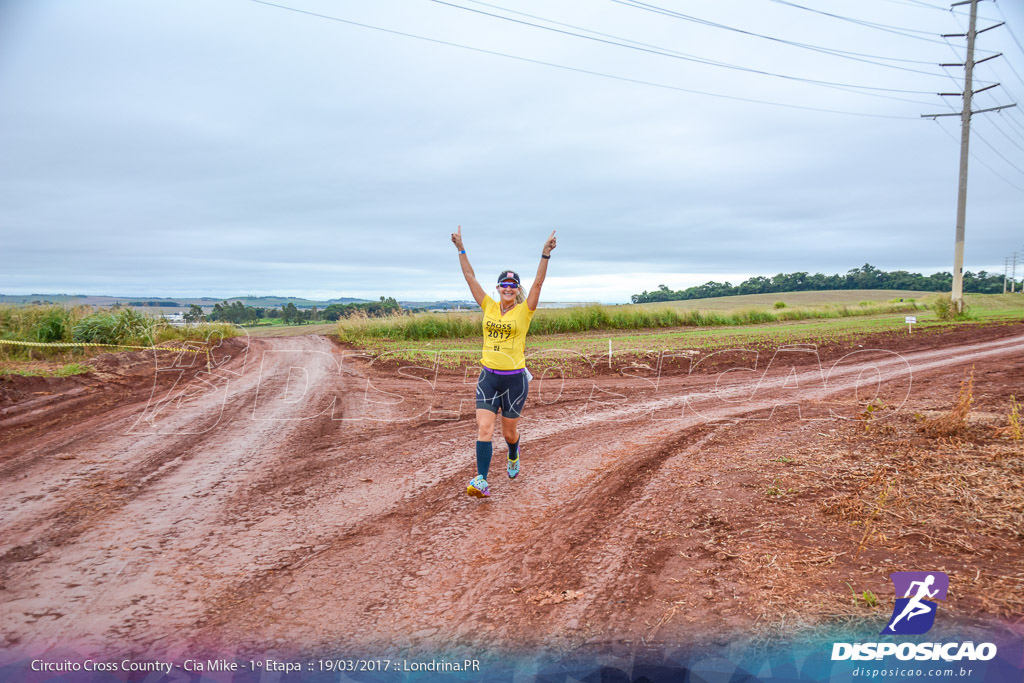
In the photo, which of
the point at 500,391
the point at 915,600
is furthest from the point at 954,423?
the point at 500,391

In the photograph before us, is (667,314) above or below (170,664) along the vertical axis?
above

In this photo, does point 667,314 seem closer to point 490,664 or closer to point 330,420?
point 330,420

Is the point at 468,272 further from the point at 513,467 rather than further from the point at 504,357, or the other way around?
the point at 513,467

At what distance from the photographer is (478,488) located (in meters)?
5.45

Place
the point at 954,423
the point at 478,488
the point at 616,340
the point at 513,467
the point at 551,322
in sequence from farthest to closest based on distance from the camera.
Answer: the point at 551,322, the point at 616,340, the point at 954,423, the point at 513,467, the point at 478,488

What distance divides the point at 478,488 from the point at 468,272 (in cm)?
233

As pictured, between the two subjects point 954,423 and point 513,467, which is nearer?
point 513,467

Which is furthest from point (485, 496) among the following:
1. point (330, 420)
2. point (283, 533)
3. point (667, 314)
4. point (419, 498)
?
point (667, 314)

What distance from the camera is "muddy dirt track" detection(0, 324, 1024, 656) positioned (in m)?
3.35

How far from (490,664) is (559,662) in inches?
14.9

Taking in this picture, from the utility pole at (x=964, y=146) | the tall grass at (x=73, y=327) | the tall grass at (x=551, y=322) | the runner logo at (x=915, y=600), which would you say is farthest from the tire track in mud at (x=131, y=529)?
the utility pole at (x=964, y=146)

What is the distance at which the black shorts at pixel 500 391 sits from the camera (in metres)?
5.67

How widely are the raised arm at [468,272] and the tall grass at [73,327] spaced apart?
54.9 ft

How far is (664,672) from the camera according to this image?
2.89m
